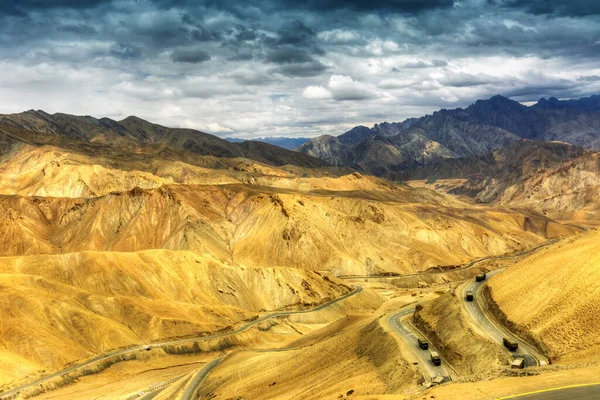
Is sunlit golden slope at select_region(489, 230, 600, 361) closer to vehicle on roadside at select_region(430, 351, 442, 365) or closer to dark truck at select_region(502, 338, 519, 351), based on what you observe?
dark truck at select_region(502, 338, 519, 351)

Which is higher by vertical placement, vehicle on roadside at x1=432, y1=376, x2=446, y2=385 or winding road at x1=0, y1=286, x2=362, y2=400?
vehicle on roadside at x1=432, y1=376, x2=446, y2=385

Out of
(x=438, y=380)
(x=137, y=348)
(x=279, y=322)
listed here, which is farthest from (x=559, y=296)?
(x=279, y=322)

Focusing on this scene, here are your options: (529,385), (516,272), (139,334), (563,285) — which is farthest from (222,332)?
(529,385)

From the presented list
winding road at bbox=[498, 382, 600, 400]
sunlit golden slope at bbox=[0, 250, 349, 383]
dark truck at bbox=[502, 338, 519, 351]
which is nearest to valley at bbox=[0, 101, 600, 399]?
sunlit golden slope at bbox=[0, 250, 349, 383]

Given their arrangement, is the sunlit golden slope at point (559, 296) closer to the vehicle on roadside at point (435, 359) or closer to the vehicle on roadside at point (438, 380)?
the vehicle on roadside at point (435, 359)

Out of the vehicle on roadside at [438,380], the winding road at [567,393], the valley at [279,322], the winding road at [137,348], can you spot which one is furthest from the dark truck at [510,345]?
the winding road at [137,348]

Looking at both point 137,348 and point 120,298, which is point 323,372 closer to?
point 137,348

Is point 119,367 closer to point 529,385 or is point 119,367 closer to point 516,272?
point 516,272
